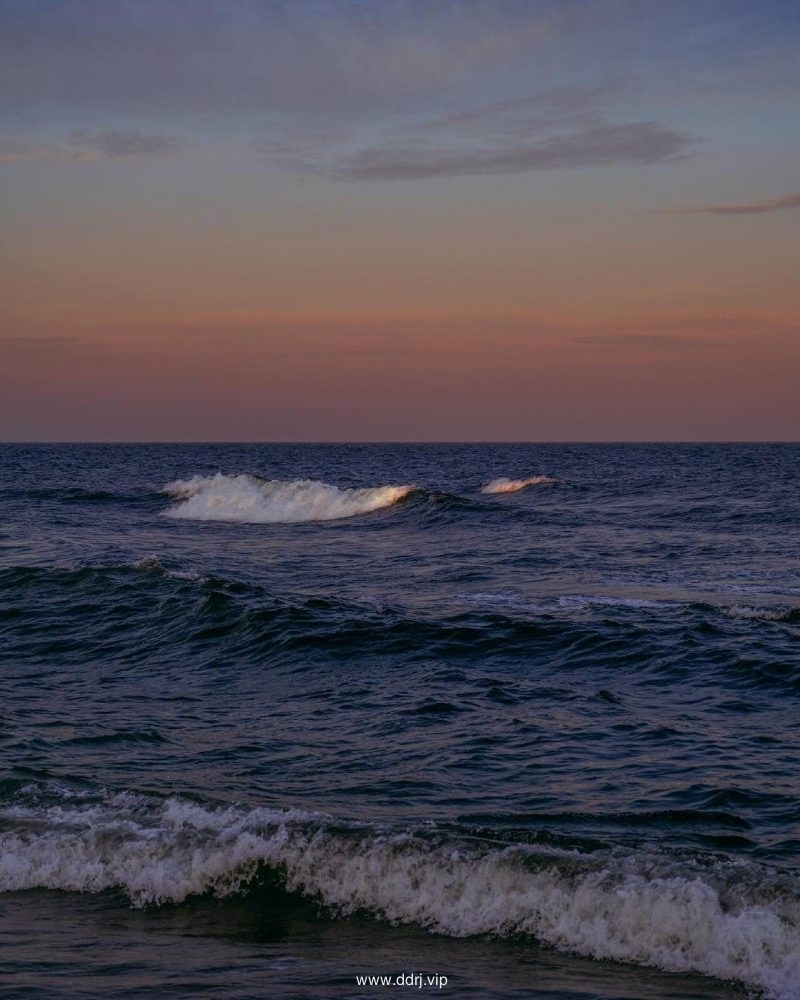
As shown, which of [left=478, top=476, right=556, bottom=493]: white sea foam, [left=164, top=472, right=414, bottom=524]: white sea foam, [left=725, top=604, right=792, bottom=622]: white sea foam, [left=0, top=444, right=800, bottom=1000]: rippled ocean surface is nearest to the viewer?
[left=0, top=444, right=800, bottom=1000]: rippled ocean surface

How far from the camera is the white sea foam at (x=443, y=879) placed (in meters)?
7.56

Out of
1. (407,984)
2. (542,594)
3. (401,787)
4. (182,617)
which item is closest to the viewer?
(407,984)

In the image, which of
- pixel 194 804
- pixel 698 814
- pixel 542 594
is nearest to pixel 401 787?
pixel 194 804

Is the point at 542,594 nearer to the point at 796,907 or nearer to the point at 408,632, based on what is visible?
the point at 408,632

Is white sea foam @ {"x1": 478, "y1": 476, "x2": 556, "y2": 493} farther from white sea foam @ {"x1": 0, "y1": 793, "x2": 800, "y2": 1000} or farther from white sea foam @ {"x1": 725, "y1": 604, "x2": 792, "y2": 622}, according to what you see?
white sea foam @ {"x1": 0, "y1": 793, "x2": 800, "y2": 1000}

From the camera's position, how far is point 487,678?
15.6 meters

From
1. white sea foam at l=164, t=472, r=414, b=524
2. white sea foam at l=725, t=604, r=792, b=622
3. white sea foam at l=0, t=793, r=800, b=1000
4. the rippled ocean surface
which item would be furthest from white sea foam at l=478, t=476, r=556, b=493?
white sea foam at l=0, t=793, r=800, b=1000

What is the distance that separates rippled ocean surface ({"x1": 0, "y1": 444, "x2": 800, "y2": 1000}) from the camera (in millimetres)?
7539

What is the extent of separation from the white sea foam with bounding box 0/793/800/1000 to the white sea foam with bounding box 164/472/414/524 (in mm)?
37089

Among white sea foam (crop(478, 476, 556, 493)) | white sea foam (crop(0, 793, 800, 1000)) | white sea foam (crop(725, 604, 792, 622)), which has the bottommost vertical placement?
white sea foam (crop(0, 793, 800, 1000))

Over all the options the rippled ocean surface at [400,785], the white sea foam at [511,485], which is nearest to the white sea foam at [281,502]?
the white sea foam at [511,485]

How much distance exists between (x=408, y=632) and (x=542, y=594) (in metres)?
5.32

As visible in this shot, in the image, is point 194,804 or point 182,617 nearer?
point 194,804

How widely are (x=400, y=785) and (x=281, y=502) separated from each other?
3948cm
